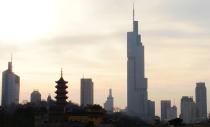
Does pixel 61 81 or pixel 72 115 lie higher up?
pixel 61 81

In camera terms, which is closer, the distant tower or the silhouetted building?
the silhouetted building

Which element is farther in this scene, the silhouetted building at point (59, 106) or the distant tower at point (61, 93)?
the distant tower at point (61, 93)

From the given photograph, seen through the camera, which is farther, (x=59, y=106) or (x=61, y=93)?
(x=61, y=93)

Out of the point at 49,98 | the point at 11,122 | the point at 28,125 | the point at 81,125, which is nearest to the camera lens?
the point at 11,122

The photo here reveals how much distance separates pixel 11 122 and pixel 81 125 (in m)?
20.3

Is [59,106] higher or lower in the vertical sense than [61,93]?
lower

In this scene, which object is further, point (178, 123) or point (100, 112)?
point (100, 112)

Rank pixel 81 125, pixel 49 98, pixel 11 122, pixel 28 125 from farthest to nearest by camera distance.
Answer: pixel 49 98 < pixel 81 125 < pixel 28 125 < pixel 11 122

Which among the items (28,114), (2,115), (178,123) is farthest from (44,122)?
(178,123)

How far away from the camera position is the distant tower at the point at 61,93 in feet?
393

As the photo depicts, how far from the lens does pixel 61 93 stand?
4788 inches

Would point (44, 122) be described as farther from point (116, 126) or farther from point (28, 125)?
point (116, 126)

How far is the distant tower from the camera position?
11969 cm

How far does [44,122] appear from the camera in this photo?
10594 centimetres
